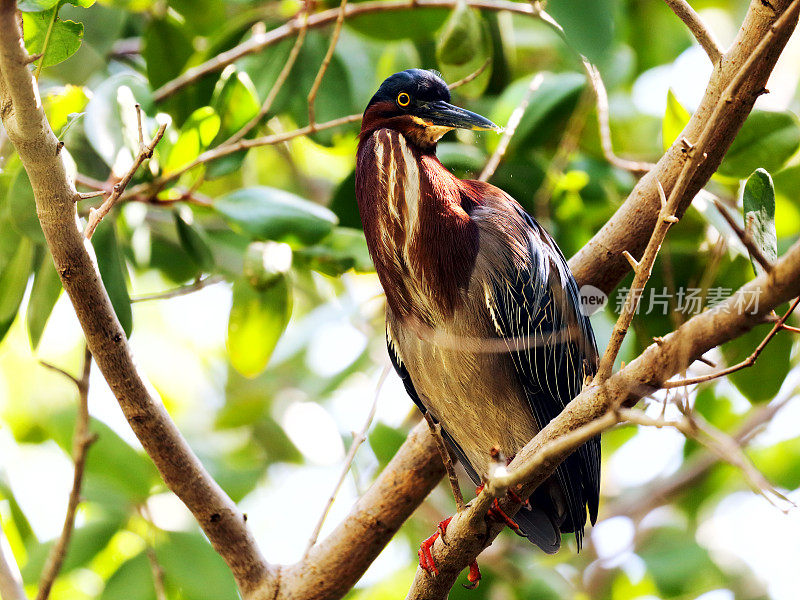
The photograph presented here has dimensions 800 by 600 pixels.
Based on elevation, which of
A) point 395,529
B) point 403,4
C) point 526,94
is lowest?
point 395,529

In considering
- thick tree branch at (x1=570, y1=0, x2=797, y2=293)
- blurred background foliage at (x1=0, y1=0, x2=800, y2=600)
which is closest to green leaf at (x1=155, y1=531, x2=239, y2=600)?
blurred background foliage at (x1=0, y1=0, x2=800, y2=600)

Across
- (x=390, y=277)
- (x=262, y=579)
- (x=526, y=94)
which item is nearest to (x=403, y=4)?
(x=526, y=94)

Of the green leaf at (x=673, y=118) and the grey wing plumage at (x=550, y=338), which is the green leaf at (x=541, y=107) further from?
the grey wing plumage at (x=550, y=338)

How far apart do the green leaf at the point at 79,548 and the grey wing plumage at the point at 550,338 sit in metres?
1.61

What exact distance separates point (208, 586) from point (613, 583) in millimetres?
2254

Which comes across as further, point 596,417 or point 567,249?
point 567,249

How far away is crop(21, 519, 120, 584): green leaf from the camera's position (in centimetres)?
284

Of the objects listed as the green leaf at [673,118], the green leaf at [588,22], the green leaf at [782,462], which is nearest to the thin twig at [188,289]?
the green leaf at [588,22]

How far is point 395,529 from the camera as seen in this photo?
2547 millimetres

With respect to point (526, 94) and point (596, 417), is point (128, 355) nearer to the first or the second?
point (596, 417)

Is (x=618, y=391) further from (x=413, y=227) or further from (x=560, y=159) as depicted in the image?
(x=560, y=159)

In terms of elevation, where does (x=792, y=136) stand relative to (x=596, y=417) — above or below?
above

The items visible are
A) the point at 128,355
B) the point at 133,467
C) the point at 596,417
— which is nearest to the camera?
the point at 596,417

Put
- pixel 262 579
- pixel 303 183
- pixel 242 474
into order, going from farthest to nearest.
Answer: pixel 303 183 < pixel 242 474 < pixel 262 579
